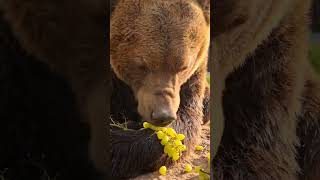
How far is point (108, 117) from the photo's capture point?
2.52 meters

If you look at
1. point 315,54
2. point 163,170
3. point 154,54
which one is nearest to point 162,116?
point 154,54

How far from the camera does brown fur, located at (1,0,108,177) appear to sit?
8.18 feet

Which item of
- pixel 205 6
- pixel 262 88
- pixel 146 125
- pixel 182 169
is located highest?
pixel 205 6

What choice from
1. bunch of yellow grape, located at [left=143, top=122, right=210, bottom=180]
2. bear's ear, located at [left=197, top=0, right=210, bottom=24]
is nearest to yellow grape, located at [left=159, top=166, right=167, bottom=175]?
bunch of yellow grape, located at [left=143, top=122, right=210, bottom=180]

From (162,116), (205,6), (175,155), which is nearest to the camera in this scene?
(162,116)

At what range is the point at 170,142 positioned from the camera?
2764 millimetres

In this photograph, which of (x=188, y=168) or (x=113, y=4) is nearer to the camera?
(x=113, y=4)

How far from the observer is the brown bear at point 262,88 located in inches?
98.3

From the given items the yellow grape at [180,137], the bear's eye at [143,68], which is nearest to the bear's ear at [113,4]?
the bear's eye at [143,68]

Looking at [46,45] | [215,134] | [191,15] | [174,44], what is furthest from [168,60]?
[46,45]

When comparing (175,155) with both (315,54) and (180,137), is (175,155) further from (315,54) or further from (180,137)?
(315,54)

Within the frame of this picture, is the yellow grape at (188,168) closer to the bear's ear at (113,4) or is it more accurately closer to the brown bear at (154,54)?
the brown bear at (154,54)

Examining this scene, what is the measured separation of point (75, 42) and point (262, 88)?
2.91 feet

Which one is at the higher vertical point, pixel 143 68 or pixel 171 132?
pixel 143 68
